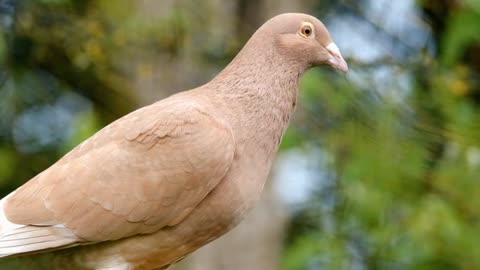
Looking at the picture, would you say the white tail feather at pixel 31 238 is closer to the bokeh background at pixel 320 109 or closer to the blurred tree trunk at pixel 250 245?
the bokeh background at pixel 320 109

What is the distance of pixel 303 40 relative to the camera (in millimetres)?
4691

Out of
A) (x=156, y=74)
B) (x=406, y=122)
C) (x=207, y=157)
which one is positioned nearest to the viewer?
(x=207, y=157)

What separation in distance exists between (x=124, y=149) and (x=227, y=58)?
3.52 metres

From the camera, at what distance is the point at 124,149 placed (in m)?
4.49

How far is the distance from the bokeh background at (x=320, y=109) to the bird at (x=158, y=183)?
2798 millimetres

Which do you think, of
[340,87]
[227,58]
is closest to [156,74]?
[227,58]

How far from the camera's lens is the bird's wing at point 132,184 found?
435 centimetres

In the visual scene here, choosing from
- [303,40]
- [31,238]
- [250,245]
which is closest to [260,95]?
[303,40]

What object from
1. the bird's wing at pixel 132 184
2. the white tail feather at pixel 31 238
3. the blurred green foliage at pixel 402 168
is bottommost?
the blurred green foliage at pixel 402 168

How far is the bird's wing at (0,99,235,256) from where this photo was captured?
435 centimetres

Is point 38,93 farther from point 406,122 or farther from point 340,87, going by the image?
Answer: point 406,122

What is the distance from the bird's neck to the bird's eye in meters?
0.16

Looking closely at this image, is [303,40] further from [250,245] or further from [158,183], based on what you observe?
[250,245]

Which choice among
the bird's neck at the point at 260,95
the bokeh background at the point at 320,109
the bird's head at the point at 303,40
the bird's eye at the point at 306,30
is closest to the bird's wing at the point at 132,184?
the bird's neck at the point at 260,95
